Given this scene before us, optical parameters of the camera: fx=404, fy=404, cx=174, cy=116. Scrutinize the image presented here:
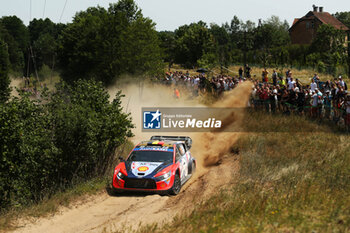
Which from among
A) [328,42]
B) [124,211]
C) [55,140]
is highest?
[328,42]

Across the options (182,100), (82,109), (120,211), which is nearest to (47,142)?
(82,109)

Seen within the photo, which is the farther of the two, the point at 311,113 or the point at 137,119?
the point at 137,119

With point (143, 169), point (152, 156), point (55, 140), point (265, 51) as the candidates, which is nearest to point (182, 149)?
point (152, 156)

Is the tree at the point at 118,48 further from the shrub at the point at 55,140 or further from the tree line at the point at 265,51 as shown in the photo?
the shrub at the point at 55,140

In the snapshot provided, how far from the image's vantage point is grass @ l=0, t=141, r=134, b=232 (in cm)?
1100

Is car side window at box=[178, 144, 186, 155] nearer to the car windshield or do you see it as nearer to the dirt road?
the car windshield

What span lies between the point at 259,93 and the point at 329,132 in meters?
5.54

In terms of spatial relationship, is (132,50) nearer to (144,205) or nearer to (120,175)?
(120,175)

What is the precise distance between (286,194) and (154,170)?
14.7 ft

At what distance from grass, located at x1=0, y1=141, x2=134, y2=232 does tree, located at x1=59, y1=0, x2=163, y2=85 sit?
29.1 metres

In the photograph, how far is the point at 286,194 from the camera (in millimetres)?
10406

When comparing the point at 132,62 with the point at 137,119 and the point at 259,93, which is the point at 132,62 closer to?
the point at 137,119

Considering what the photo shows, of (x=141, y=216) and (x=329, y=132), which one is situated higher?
→ (x=329, y=132)

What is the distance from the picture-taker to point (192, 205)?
11.3 meters
